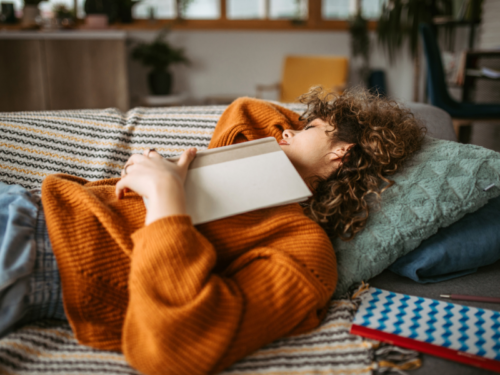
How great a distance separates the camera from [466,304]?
36.7 inches

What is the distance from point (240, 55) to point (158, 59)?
1.02 metres

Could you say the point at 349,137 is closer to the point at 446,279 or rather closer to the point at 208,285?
the point at 446,279

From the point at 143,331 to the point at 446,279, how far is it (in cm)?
81

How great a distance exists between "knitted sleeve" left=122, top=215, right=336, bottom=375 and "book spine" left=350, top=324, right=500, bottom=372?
0.36ft

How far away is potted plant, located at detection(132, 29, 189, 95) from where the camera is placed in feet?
13.0

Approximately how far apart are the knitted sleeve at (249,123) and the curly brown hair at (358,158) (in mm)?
151

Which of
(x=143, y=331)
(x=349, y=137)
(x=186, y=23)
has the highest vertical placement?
(x=186, y=23)

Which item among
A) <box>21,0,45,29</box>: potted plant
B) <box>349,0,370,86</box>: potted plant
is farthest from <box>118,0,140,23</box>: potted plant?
<box>349,0,370,86</box>: potted plant

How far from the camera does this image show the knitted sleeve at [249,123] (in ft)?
3.99

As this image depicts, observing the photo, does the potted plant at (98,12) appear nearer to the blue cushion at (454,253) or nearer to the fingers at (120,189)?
the fingers at (120,189)

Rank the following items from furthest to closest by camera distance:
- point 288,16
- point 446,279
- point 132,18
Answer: point 288,16, point 132,18, point 446,279

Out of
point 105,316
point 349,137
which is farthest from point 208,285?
point 349,137

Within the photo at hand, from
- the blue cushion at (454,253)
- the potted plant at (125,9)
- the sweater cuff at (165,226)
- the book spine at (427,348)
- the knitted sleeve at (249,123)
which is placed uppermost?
the potted plant at (125,9)

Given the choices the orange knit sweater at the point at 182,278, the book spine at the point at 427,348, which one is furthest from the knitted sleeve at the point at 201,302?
the book spine at the point at 427,348
